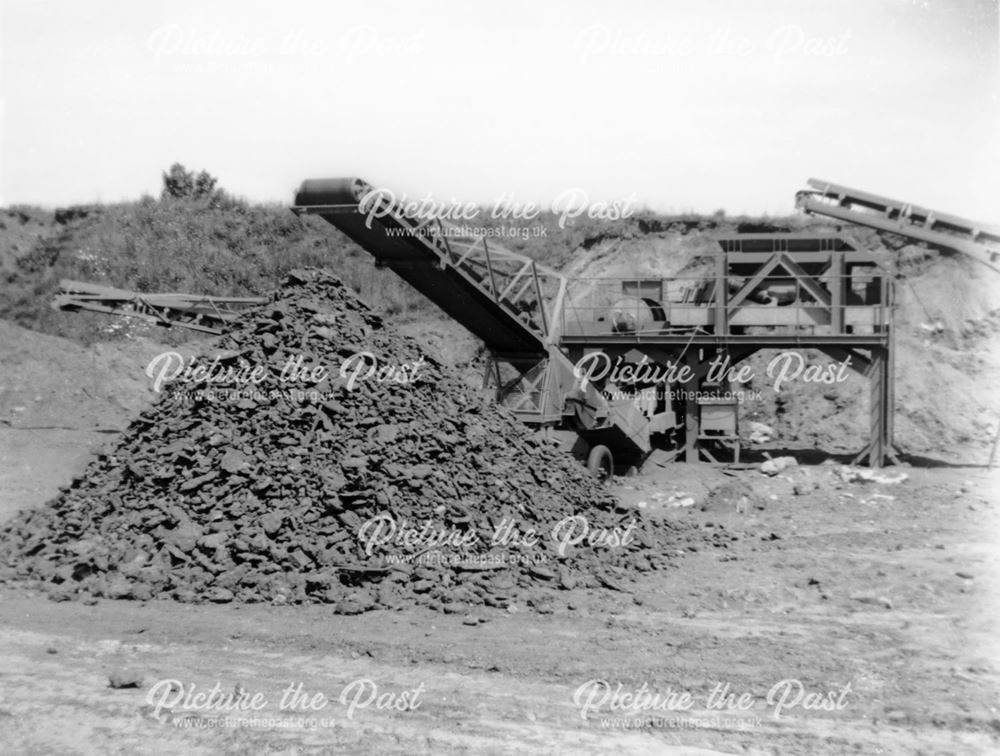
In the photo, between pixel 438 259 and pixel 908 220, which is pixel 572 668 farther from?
pixel 908 220

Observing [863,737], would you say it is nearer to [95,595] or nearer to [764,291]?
[95,595]

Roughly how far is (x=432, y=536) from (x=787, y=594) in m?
3.49

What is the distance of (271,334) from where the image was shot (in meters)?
12.1

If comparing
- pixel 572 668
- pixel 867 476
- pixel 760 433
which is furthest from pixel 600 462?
pixel 572 668

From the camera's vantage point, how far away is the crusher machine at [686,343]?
15867 millimetres

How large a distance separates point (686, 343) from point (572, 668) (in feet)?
38.3

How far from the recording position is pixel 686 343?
18906 mm

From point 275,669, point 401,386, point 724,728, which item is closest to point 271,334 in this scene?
point 401,386

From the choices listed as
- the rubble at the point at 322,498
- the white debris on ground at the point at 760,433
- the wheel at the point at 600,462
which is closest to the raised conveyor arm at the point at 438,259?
the rubble at the point at 322,498

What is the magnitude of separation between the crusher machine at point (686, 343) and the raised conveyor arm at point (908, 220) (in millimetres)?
692

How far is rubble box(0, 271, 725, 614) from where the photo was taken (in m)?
9.90

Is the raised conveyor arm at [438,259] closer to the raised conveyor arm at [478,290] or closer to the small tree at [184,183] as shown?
the raised conveyor arm at [478,290]

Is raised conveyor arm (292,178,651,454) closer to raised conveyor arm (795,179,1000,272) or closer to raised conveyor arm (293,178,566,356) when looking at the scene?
raised conveyor arm (293,178,566,356)

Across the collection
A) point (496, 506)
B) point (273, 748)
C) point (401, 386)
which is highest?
point (401, 386)
